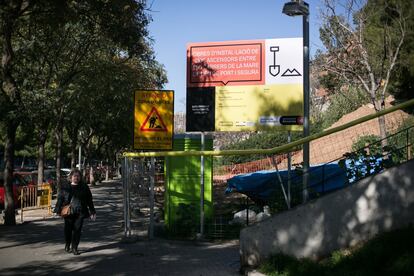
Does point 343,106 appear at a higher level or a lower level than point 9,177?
higher

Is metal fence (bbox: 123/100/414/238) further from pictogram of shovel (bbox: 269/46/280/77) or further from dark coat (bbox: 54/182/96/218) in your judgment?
pictogram of shovel (bbox: 269/46/280/77)

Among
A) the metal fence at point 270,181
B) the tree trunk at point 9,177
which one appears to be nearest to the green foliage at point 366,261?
the metal fence at point 270,181

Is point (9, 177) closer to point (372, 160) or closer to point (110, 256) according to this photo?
point (110, 256)

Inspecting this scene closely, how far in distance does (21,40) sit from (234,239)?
35.6 feet

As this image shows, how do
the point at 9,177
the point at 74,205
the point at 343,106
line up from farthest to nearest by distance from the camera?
the point at 343,106
the point at 9,177
the point at 74,205

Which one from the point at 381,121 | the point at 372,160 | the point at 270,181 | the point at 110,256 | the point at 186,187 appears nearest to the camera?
the point at 372,160

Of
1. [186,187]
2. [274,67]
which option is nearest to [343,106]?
[274,67]

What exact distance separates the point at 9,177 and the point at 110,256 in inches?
255

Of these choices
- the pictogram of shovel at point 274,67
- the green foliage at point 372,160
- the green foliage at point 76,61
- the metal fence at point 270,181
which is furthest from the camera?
the green foliage at point 76,61

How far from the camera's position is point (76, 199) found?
31.4 feet

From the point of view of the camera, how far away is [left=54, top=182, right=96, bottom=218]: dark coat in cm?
952

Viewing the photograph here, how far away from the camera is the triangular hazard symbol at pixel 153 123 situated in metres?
11.1

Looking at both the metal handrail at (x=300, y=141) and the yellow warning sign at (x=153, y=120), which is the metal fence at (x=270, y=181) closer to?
the metal handrail at (x=300, y=141)

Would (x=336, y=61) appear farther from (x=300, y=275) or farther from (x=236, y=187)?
(x=300, y=275)
